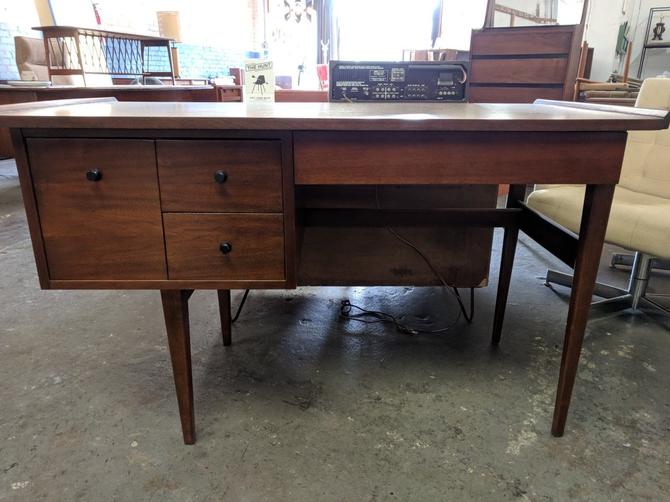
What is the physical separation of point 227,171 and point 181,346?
415mm

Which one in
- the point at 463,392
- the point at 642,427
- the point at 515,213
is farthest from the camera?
the point at 515,213

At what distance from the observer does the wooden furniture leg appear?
1519mm

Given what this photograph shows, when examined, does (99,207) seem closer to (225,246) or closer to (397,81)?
(225,246)

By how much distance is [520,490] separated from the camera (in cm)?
102

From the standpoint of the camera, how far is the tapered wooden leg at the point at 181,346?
1028mm

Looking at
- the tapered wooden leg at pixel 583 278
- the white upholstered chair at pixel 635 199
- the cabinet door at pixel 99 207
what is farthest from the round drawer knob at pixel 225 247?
the white upholstered chair at pixel 635 199

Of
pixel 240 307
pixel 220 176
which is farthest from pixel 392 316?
pixel 220 176

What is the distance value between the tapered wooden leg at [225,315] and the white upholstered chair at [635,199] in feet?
3.76

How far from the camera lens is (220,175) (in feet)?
3.00

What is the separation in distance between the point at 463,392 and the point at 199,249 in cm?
85

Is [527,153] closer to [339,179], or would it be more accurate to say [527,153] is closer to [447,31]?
[339,179]

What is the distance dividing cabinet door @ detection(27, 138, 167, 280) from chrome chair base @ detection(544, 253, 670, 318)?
5.35ft

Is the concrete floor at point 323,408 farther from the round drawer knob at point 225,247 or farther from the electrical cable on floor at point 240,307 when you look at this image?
the round drawer knob at point 225,247

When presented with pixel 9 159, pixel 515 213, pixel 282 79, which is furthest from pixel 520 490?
pixel 282 79
